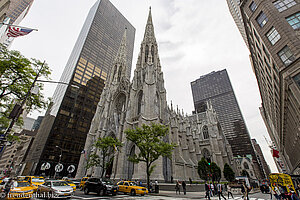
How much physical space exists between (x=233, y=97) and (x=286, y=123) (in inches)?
3653

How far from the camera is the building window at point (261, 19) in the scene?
16641 millimetres

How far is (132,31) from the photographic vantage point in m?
102

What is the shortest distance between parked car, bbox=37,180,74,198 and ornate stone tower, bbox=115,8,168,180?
13.9 m

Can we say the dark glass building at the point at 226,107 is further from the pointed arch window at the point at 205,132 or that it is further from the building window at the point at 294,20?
the building window at the point at 294,20

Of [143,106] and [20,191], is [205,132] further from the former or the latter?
[20,191]

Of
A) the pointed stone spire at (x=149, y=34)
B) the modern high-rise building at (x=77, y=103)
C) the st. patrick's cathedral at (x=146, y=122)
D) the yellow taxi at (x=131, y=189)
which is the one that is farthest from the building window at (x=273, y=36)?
the modern high-rise building at (x=77, y=103)

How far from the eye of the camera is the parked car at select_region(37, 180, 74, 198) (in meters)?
9.48

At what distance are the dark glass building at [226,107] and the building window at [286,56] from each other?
81.6 meters

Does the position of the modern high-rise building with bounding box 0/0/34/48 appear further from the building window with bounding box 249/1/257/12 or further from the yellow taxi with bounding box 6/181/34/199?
the building window with bounding box 249/1/257/12

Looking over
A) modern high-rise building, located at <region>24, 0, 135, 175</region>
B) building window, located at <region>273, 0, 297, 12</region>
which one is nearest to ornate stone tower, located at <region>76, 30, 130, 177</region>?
modern high-rise building, located at <region>24, 0, 135, 175</region>

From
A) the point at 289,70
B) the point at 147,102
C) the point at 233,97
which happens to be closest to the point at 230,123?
the point at 233,97

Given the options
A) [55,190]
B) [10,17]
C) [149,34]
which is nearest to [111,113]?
[55,190]

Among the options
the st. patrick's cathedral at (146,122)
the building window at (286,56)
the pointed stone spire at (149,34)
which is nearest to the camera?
the building window at (286,56)

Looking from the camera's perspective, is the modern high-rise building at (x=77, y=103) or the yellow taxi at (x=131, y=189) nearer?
the yellow taxi at (x=131, y=189)
